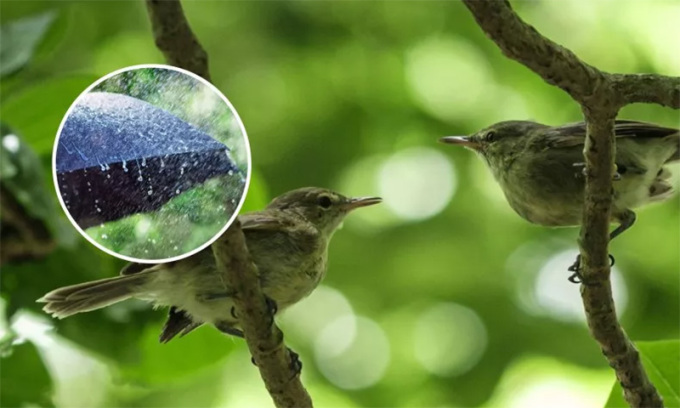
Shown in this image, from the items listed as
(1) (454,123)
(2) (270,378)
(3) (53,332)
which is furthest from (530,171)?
(1) (454,123)

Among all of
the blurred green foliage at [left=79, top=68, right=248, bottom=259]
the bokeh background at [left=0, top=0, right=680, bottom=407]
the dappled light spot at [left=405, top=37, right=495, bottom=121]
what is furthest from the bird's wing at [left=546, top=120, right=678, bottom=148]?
the dappled light spot at [left=405, top=37, right=495, bottom=121]

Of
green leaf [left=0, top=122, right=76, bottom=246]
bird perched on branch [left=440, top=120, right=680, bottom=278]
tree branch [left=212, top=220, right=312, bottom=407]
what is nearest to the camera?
tree branch [left=212, top=220, right=312, bottom=407]

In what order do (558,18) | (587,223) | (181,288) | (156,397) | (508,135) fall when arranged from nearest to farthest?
(587,223)
(181,288)
(508,135)
(156,397)
(558,18)

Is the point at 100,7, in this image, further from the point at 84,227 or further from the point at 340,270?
the point at 84,227

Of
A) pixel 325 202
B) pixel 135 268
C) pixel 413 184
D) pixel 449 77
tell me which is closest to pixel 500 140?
pixel 325 202

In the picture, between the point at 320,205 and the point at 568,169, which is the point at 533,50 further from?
the point at 320,205

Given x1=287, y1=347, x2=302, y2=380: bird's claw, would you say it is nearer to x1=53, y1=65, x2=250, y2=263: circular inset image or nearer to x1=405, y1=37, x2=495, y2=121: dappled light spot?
x1=53, y1=65, x2=250, y2=263: circular inset image
